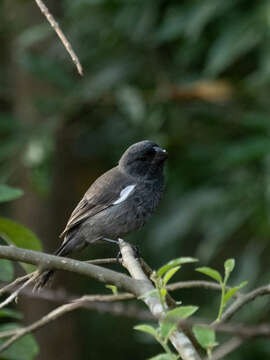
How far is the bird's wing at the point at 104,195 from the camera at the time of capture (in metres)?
4.89

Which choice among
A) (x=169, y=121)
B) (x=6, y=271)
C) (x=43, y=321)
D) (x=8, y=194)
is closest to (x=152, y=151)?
(x=169, y=121)

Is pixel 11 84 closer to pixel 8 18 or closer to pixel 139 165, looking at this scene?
pixel 8 18

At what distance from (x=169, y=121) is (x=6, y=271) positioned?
4288 mm

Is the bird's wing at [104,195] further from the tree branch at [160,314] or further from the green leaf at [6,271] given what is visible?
the green leaf at [6,271]

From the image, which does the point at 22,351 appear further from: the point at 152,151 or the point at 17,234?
the point at 152,151

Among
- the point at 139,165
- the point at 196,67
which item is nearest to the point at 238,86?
the point at 196,67

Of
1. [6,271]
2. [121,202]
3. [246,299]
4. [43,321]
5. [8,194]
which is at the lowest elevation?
[246,299]

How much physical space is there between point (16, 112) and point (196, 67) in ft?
7.94

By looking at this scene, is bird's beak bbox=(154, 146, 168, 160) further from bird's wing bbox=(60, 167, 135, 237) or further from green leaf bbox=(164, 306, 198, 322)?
green leaf bbox=(164, 306, 198, 322)

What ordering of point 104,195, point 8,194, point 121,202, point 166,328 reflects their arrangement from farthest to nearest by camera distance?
point 104,195
point 121,202
point 8,194
point 166,328

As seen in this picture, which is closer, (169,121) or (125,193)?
(125,193)

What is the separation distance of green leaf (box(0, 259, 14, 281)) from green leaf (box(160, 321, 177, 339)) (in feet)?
Result: 3.00

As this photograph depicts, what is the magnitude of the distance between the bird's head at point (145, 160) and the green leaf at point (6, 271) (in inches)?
103

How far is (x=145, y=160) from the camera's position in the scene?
507 centimetres
